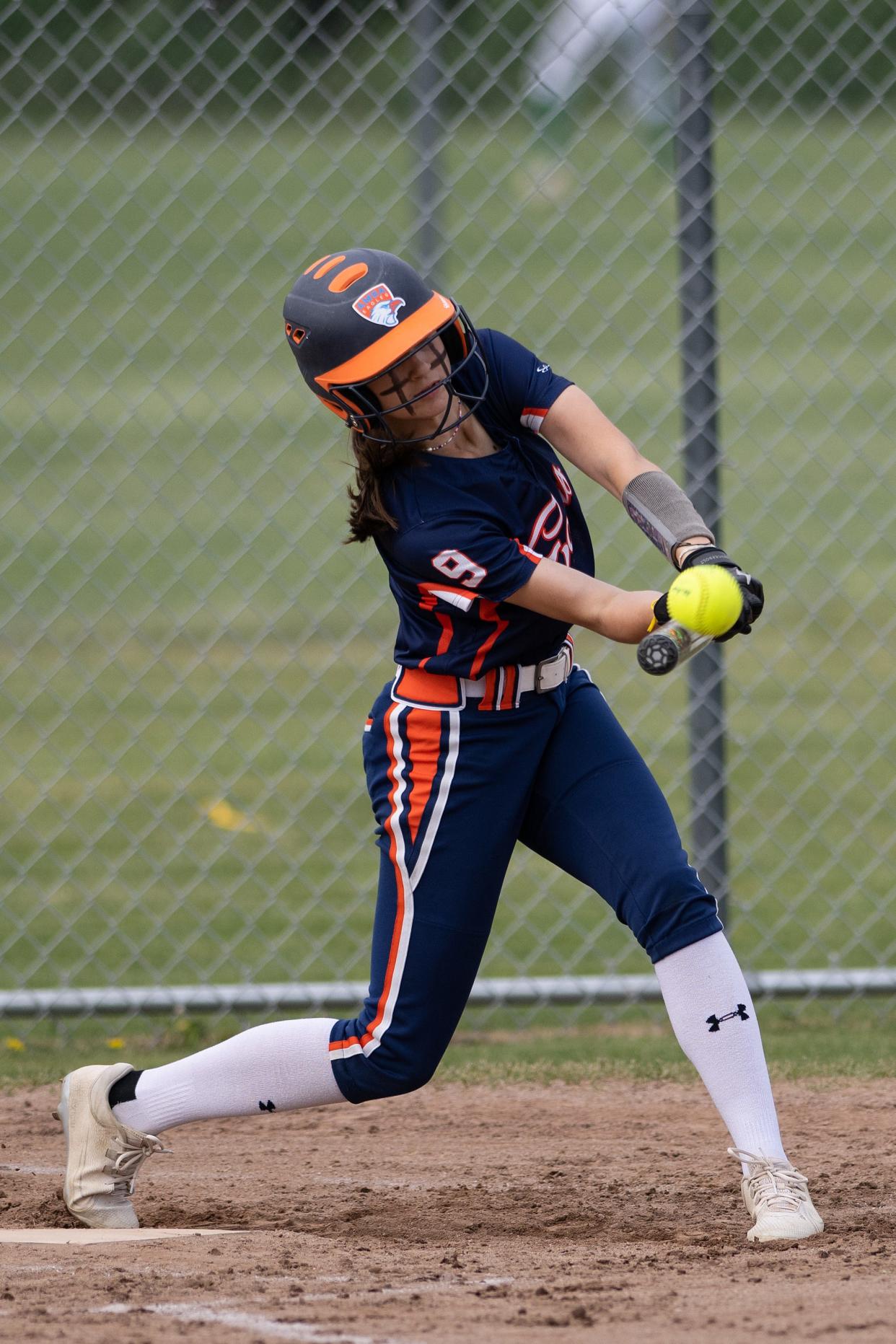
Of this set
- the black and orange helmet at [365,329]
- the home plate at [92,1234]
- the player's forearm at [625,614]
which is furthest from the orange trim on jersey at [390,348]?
the home plate at [92,1234]

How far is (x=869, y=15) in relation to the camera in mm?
8625

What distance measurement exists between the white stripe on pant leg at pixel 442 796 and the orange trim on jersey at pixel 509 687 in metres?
0.08

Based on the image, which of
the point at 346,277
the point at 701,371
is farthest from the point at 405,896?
the point at 701,371

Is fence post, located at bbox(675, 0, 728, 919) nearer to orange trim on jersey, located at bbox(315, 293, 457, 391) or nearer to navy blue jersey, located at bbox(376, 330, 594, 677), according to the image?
navy blue jersey, located at bbox(376, 330, 594, 677)

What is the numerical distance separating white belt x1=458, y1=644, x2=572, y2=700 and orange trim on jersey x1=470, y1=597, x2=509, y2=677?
30 mm

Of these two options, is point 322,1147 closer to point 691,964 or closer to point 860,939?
point 691,964

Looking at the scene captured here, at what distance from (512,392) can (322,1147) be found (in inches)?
68.9

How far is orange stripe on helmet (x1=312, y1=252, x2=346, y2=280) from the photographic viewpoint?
2967mm

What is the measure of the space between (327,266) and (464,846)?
101 cm

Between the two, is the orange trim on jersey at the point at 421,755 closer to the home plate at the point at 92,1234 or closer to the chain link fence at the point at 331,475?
the home plate at the point at 92,1234

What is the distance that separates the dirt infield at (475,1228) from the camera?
2.45 metres

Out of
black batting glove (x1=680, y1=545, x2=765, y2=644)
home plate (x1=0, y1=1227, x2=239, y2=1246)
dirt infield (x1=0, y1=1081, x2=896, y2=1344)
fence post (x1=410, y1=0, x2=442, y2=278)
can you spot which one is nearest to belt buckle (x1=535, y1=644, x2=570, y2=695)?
black batting glove (x1=680, y1=545, x2=765, y2=644)

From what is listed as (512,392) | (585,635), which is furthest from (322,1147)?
(585,635)

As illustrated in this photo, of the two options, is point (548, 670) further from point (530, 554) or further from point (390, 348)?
point (390, 348)
